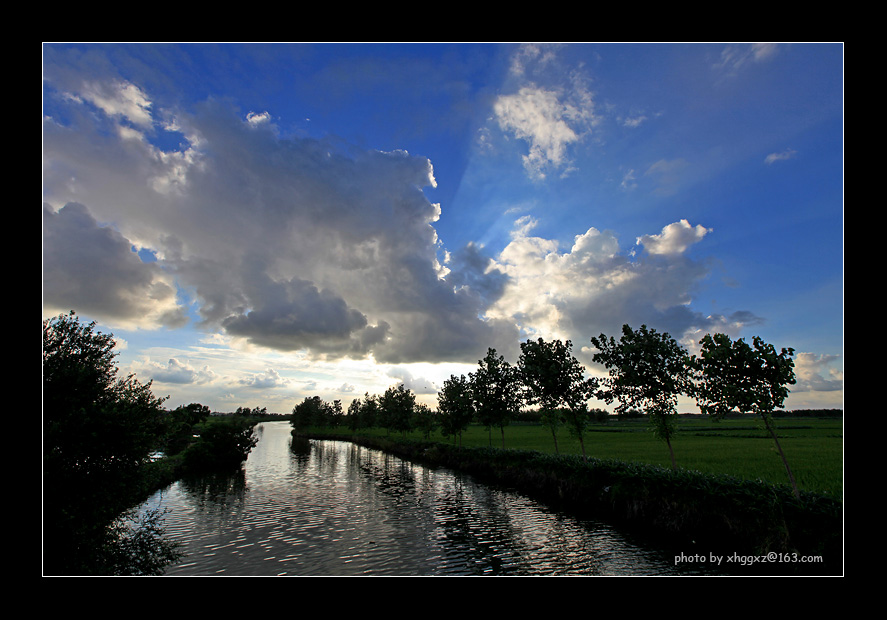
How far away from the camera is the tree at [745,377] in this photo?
1691 centimetres

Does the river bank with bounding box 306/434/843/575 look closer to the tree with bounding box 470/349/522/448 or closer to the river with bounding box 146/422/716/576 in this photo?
the river with bounding box 146/422/716/576

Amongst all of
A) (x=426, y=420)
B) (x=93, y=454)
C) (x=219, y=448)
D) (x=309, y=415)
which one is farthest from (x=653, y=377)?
(x=309, y=415)

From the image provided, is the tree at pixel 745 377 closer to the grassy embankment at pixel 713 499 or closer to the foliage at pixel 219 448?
the grassy embankment at pixel 713 499

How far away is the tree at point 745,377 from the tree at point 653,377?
5755mm

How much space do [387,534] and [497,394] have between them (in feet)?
88.8

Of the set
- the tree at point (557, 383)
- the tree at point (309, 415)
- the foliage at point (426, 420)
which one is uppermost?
the tree at point (557, 383)

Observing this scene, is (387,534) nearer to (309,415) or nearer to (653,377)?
(653,377)

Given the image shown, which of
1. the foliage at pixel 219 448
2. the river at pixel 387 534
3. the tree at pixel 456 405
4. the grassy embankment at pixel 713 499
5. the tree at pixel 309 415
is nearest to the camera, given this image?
the grassy embankment at pixel 713 499

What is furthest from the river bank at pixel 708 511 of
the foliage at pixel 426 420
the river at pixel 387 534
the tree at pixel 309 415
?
the tree at pixel 309 415

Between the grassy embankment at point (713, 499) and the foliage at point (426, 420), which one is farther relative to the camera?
the foliage at point (426, 420)

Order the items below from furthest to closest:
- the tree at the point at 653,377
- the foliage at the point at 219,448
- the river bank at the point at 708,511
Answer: the foliage at the point at 219,448 → the tree at the point at 653,377 → the river bank at the point at 708,511

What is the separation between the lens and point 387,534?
20016 mm
